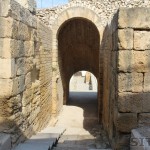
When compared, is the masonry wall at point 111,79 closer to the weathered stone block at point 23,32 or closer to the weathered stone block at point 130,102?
the weathered stone block at point 130,102

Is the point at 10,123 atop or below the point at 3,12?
below

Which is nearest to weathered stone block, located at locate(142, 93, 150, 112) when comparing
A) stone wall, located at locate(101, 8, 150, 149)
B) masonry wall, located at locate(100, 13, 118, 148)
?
stone wall, located at locate(101, 8, 150, 149)

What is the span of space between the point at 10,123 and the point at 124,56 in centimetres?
260

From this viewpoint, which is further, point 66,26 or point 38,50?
point 66,26

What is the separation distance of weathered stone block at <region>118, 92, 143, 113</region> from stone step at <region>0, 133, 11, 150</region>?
2.26 meters

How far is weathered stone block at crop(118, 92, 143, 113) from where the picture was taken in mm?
5980

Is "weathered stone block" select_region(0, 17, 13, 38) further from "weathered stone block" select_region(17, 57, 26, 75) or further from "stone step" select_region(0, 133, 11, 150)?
"stone step" select_region(0, 133, 11, 150)

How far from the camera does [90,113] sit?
570 inches

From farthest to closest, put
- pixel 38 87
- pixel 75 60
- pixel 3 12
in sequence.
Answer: pixel 75 60
pixel 38 87
pixel 3 12

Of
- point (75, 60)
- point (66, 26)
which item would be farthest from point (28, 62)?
point (75, 60)

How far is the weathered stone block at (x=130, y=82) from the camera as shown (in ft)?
19.6

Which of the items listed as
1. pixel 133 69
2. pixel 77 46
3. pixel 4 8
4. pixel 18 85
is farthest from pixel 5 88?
pixel 77 46

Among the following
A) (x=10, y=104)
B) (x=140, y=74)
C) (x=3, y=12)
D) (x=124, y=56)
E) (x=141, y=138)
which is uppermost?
(x=3, y=12)

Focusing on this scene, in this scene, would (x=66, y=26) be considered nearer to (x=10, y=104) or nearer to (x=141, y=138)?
(x=10, y=104)
